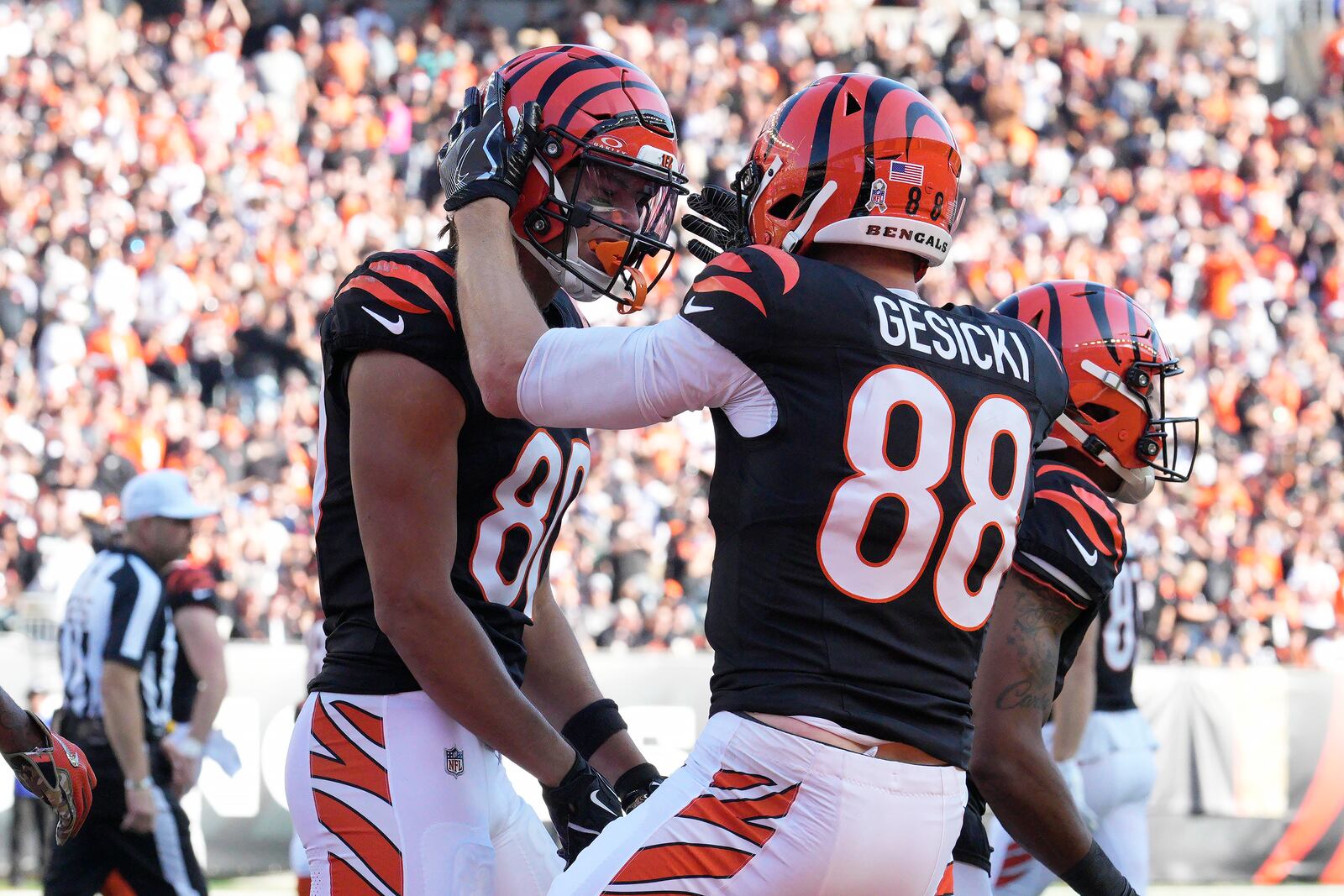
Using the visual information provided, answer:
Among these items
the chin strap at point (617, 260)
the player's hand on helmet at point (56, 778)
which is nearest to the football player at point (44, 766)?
the player's hand on helmet at point (56, 778)

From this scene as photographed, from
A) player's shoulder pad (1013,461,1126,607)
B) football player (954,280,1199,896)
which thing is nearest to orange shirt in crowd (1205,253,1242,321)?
football player (954,280,1199,896)

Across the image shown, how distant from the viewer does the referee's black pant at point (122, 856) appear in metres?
6.55

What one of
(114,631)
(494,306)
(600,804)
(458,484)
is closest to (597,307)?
(114,631)

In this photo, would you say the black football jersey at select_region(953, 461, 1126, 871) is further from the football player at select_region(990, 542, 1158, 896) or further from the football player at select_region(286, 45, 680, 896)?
the football player at select_region(990, 542, 1158, 896)

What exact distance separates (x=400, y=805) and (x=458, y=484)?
595 mm

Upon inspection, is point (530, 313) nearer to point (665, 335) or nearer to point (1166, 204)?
point (665, 335)

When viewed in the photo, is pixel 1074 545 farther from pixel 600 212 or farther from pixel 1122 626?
pixel 1122 626

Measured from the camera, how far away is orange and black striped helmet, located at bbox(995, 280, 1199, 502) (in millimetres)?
4125

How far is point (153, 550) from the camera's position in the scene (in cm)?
732

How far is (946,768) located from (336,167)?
15.0 m

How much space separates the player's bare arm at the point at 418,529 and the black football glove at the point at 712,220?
26.2 inches

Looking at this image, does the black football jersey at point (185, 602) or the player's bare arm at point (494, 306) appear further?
the black football jersey at point (185, 602)

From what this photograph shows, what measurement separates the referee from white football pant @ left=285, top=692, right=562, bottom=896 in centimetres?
372

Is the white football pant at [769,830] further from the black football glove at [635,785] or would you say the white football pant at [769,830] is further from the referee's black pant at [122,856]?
the referee's black pant at [122,856]
